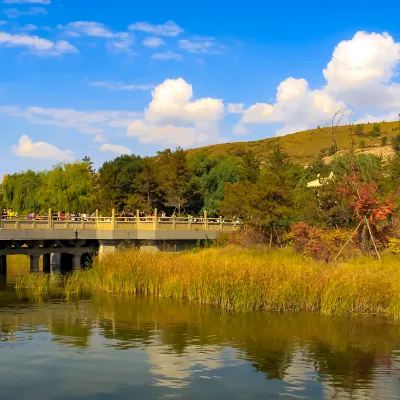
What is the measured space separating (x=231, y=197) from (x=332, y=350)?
86.6ft

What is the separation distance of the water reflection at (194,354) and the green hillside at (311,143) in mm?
108741

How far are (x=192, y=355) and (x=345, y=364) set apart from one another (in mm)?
3908

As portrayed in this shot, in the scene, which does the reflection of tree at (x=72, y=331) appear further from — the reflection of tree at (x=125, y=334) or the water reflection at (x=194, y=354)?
the reflection of tree at (x=125, y=334)

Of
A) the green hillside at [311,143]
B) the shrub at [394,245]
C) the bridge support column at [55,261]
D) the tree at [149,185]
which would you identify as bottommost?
the bridge support column at [55,261]

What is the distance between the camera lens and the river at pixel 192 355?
12.7 meters

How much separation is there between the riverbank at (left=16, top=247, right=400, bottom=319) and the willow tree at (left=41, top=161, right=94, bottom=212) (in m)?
38.0

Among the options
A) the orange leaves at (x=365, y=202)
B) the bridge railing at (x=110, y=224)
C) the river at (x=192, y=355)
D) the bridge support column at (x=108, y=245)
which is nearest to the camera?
the river at (x=192, y=355)

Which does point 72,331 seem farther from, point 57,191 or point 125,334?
point 57,191

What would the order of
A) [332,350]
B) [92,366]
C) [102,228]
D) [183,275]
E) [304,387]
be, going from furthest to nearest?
1. [102,228]
2. [183,275]
3. [332,350]
4. [92,366]
5. [304,387]

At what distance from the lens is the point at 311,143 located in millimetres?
149625

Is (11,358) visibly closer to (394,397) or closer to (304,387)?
(304,387)

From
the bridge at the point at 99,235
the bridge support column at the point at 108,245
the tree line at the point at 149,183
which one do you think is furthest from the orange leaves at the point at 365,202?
the tree line at the point at 149,183

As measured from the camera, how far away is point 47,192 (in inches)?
2621

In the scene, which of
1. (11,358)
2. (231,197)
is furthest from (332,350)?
(231,197)
